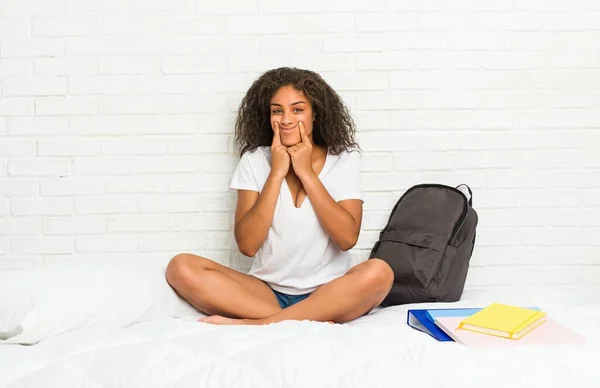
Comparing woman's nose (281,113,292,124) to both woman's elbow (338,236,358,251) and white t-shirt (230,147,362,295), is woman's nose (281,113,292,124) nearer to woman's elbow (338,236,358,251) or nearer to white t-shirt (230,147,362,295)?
white t-shirt (230,147,362,295)

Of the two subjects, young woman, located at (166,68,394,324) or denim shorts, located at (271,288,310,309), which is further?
denim shorts, located at (271,288,310,309)

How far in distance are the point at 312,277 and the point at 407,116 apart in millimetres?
802

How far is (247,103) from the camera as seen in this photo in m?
2.73

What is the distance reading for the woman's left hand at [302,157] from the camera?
2445mm

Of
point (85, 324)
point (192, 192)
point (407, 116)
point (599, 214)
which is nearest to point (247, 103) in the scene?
point (192, 192)

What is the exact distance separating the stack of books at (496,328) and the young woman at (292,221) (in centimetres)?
29

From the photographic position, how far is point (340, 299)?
218 centimetres

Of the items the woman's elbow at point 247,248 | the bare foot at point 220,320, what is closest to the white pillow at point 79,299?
the bare foot at point 220,320

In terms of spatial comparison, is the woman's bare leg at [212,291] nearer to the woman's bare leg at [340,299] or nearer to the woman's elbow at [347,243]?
the woman's bare leg at [340,299]

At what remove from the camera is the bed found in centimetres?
159

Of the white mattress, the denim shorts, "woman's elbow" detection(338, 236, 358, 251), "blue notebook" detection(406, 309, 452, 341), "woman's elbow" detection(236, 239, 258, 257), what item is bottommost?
the denim shorts

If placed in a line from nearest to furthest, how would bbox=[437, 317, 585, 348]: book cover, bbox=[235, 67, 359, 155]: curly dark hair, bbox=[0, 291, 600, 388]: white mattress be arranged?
bbox=[0, 291, 600, 388]: white mattress < bbox=[437, 317, 585, 348]: book cover < bbox=[235, 67, 359, 155]: curly dark hair

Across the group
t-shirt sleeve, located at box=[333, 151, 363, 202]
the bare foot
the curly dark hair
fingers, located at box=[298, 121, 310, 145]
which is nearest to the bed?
the bare foot

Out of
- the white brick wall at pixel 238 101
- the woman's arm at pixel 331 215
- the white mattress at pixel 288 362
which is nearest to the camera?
the white mattress at pixel 288 362
